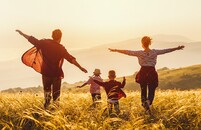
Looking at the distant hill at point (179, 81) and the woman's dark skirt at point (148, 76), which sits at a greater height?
the woman's dark skirt at point (148, 76)

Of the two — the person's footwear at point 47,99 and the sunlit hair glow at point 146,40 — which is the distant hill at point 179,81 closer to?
the person's footwear at point 47,99

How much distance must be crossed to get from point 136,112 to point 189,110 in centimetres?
144

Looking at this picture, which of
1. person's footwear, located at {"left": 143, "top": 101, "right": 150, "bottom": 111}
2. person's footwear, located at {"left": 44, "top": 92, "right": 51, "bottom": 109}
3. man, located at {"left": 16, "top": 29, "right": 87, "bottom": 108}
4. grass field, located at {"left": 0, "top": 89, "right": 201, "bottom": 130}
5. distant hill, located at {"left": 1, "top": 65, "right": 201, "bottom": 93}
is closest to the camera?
grass field, located at {"left": 0, "top": 89, "right": 201, "bottom": 130}

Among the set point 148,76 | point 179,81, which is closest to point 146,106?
point 148,76

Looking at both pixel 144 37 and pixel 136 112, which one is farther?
pixel 144 37

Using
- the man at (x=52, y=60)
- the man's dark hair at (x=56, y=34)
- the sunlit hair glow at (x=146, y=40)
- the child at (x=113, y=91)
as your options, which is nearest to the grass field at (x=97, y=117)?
the child at (x=113, y=91)

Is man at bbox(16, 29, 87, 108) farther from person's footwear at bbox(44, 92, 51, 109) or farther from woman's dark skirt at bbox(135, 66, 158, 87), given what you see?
woman's dark skirt at bbox(135, 66, 158, 87)

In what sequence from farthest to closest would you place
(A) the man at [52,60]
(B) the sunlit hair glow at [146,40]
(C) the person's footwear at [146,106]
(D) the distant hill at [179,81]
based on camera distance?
(D) the distant hill at [179,81], (B) the sunlit hair glow at [146,40], (A) the man at [52,60], (C) the person's footwear at [146,106]

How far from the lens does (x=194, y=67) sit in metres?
94.6

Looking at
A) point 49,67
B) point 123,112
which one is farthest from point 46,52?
point 123,112

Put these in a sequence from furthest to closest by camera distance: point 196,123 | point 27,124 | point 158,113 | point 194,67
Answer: point 194,67, point 158,113, point 27,124, point 196,123

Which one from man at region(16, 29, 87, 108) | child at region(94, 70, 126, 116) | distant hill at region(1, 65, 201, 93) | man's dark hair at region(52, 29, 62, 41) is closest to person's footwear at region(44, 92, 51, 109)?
man at region(16, 29, 87, 108)

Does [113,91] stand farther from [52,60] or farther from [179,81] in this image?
[179,81]

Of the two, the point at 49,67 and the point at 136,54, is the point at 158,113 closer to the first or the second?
the point at 136,54
